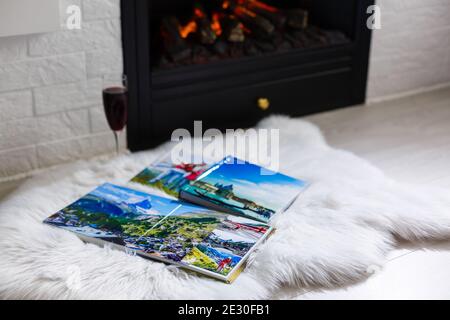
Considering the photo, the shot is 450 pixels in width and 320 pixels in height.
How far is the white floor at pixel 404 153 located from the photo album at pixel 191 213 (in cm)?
23

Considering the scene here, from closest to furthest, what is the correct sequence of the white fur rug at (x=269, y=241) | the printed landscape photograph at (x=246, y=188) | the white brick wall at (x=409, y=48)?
1. the white fur rug at (x=269, y=241)
2. the printed landscape photograph at (x=246, y=188)
3. the white brick wall at (x=409, y=48)

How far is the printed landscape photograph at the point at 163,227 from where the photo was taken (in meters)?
1.70

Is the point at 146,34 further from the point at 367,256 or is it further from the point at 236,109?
the point at 367,256

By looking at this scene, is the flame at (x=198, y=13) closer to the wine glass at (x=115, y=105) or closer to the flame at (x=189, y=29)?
the flame at (x=189, y=29)

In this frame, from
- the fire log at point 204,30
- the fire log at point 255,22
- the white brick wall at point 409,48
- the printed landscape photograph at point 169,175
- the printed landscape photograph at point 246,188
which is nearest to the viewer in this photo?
the printed landscape photograph at point 246,188

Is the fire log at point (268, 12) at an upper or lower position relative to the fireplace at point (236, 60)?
upper

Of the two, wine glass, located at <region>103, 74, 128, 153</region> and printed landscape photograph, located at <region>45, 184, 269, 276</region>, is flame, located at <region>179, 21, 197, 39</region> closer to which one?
wine glass, located at <region>103, 74, 128, 153</region>

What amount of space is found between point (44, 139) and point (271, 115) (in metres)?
0.83

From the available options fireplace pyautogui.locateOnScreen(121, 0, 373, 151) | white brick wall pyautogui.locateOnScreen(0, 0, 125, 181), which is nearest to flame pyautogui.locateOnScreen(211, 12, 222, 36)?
fireplace pyautogui.locateOnScreen(121, 0, 373, 151)

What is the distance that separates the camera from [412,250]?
180 centimetres

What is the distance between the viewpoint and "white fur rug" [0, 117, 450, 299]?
1.58 m

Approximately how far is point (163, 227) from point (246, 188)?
1.01 ft

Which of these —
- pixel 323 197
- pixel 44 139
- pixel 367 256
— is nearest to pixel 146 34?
pixel 44 139

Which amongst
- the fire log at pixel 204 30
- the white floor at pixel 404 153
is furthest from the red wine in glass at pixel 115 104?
the fire log at pixel 204 30
